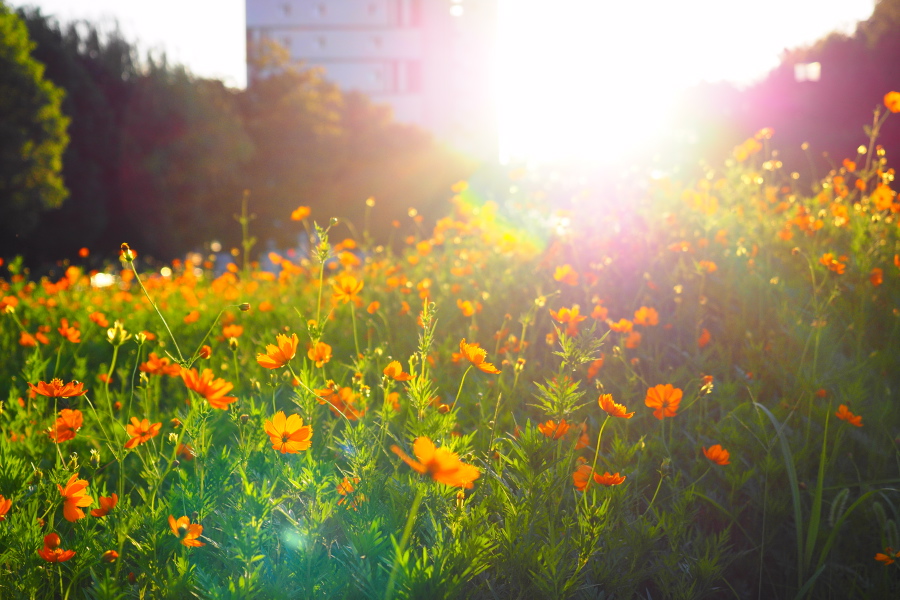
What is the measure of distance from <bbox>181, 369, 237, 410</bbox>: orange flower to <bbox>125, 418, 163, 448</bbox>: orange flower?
0.18 metres

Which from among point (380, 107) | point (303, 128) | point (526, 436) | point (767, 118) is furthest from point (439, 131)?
point (526, 436)

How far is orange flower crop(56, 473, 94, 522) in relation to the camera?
1.21m

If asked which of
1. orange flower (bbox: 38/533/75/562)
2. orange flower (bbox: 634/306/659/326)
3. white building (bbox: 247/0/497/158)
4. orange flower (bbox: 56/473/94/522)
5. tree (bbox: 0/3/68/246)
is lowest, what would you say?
orange flower (bbox: 38/533/75/562)

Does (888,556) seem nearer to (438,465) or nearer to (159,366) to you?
(438,465)

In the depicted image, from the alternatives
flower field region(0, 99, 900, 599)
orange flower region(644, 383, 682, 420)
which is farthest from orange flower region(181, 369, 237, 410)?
orange flower region(644, 383, 682, 420)

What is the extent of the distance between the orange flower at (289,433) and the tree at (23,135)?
14.0 meters

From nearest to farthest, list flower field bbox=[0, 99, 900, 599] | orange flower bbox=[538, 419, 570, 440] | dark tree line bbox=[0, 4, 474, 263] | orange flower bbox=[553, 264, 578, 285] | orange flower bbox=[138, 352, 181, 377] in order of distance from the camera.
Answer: flower field bbox=[0, 99, 900, 599] → orange flower bbox=[538, 419, 570, 440] → orange flower bbox=[138, 352, 181, 377] → orange flower bbox=[553, 264, 578, 285] → dark tree line bbox=[0, 4, 474, 263]

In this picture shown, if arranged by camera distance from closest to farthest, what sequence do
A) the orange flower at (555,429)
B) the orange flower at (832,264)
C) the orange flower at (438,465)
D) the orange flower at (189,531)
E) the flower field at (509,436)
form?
the orange flower at (438,465)
the orange flower at (189,531)
the flower field at (509,436)
the orange flower at (555,429)
the orange flower at (832,264)

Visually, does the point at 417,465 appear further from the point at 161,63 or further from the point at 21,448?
the point at 161,63

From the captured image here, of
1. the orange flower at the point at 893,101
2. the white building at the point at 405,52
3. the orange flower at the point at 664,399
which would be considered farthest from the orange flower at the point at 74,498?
the white building at the point at 405,52

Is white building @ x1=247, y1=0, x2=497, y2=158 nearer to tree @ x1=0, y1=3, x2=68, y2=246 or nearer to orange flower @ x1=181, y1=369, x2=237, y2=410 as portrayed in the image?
tree @ x1=0, y1=3, x2=68, y2=246

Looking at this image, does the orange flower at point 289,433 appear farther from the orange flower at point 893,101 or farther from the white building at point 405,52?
the white building at point 405,52

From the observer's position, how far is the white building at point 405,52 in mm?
42469

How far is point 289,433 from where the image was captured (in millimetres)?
1237
